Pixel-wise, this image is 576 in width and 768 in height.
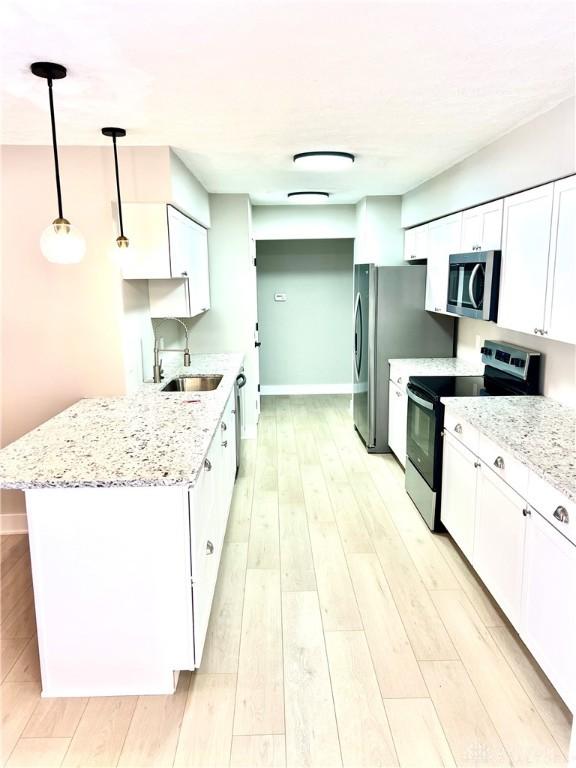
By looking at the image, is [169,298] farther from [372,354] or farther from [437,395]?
[437,395]

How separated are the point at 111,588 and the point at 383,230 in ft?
13.5

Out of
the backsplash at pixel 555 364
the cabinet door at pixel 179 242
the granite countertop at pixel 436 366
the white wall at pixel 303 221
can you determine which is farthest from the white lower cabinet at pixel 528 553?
the white wall at pixel 303 221

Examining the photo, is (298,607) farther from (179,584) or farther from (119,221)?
(119,221)

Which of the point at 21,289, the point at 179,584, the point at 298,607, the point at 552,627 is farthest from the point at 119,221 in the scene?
the point at 552,627

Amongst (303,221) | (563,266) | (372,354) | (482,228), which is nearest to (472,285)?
(482,228)

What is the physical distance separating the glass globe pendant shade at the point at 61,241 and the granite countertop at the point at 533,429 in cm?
194

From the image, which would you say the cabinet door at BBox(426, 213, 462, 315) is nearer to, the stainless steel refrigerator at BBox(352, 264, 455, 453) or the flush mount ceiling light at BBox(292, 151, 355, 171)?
the stainless steel refrigerator at BBox(352, 264, 455, 453)

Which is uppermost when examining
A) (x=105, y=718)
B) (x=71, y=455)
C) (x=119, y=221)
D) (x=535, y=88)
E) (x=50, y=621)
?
(x=535, y=88)

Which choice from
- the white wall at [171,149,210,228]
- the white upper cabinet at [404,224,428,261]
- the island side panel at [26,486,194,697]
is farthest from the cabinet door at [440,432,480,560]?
the white wall at [171,149,210,228]

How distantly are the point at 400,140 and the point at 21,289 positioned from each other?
91.5 inches

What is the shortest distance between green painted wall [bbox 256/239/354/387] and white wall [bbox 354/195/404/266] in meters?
1.68

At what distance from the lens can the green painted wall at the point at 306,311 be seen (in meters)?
6.80

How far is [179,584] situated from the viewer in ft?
6.62

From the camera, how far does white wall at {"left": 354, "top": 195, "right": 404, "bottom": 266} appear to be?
506 cm
